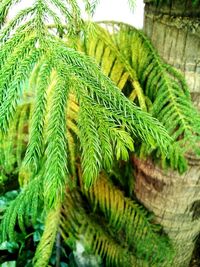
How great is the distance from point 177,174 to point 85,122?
0.81 meters

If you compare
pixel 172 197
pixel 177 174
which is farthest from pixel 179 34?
pixel 172 197

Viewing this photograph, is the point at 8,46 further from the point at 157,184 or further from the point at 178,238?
the point at 178,238

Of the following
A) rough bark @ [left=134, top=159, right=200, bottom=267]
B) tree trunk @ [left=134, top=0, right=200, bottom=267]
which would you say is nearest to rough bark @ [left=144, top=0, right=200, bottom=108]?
tree trunk @ [left=134, top=0, right=200, bottom=267]

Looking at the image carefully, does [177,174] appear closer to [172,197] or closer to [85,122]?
[172,197]

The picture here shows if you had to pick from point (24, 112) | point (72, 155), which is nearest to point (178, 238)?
point (72, 155)

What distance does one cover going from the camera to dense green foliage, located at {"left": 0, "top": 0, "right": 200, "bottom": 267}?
561 mm

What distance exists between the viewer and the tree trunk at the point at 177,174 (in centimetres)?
102

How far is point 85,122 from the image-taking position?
56 centimetres

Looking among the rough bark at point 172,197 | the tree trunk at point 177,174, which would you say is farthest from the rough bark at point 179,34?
the rough bark at point 172,197

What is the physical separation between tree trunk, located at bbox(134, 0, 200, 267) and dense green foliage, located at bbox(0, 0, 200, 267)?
0.05 m

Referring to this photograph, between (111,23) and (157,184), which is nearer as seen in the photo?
(111,23)

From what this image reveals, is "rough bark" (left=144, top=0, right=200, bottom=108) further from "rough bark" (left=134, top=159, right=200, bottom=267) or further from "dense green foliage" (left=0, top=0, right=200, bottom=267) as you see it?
"rough bark" (left=134, top=159, right=200, bottom=267)

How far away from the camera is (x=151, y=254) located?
1487 mm

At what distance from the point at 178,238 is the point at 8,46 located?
3.93 feet
